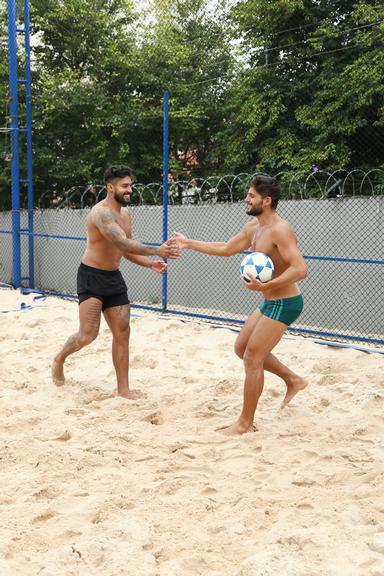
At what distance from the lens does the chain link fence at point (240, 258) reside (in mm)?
8688

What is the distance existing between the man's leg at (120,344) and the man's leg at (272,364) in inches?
44.8

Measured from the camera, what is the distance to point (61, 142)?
16156 mm

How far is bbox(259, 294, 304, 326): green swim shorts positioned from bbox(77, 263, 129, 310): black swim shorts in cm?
143

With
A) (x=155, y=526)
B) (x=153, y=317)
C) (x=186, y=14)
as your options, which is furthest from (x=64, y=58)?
(x=155, y=526)

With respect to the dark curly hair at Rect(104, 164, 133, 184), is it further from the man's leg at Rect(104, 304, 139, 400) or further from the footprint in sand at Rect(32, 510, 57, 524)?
the footprint in sand at Rect(32, 510, 57, 524)

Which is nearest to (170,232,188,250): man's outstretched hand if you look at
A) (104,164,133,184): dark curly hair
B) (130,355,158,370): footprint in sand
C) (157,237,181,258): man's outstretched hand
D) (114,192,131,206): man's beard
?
(157,237,181,258): man's outstretched hand

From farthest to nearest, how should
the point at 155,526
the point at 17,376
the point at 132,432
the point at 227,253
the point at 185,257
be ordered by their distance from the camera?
the point at 185,257, the point at 17,376, the point at 227,253, the point at 132,432, the point at 155,526

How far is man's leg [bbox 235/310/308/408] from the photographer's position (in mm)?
4637

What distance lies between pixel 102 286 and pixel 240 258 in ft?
14.6

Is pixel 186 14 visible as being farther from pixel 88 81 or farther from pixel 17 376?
pixel 17 376

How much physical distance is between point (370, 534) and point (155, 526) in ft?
3.25

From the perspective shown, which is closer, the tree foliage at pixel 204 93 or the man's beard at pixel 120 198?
the man's beard at pixel 120 198

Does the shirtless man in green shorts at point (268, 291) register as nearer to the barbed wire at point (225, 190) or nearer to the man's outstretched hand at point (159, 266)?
the man's outstretched hand at point (159, 266)

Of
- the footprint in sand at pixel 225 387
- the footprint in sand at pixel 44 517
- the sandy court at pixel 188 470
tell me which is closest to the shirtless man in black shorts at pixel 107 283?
the sandy court at pixel 188 470
